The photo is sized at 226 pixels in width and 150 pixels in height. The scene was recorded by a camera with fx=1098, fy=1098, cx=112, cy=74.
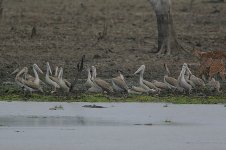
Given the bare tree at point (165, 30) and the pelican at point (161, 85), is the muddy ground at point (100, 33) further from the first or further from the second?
the pelican at point (161, 85)

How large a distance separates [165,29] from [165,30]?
0.9 inches

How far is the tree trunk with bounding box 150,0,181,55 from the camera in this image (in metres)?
25.5

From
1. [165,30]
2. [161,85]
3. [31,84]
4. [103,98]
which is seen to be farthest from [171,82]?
[165,30]

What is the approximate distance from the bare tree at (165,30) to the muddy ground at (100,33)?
1.23 ft

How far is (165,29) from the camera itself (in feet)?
84.7

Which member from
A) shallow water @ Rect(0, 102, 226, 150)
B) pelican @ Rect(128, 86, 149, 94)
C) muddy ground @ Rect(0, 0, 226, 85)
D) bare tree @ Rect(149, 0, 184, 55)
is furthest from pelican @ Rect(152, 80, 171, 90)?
bare tree @ Rect(149, 0, 184, 55)

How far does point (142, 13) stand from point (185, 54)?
427 inches

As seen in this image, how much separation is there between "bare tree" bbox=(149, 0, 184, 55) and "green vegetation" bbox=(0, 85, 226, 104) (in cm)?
603

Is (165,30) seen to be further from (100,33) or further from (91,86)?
(91,86)

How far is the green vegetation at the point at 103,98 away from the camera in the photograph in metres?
18.8

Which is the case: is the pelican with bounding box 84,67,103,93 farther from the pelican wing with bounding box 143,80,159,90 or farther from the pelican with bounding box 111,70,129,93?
the pelican wing with bounding box 143,80,159,90

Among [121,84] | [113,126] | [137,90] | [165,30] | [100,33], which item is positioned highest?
[113,126]

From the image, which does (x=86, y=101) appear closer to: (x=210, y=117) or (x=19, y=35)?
(x=210, y=117)

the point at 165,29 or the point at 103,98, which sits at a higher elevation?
the point at 103,98
